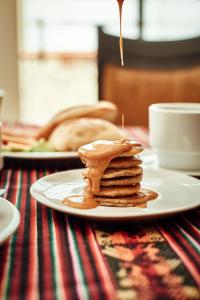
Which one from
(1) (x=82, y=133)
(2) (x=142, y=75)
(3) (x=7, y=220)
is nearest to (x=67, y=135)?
(1) (x=82, y=133)

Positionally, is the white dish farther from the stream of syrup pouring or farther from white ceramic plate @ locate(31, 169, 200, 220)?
the stream of syrup pouring

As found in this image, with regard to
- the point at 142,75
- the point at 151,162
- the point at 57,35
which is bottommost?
the point at 151,162

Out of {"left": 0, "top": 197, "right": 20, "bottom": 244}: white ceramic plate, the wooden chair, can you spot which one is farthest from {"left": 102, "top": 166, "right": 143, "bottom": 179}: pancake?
the wooden chair

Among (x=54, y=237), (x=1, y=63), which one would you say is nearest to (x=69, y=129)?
(x=54, y=237)

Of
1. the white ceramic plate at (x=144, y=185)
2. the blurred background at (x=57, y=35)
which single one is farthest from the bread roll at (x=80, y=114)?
the blurred background at (x=57, y=35)

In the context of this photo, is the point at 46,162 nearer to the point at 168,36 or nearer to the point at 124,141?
the point at 124,141

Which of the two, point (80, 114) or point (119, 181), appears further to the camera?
point (80, 114)

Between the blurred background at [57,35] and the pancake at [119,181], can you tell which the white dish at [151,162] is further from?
the blurred background at [57,35]

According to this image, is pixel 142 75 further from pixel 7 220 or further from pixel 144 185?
pixel 7 220
